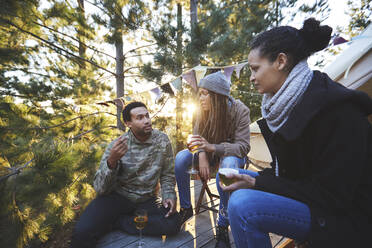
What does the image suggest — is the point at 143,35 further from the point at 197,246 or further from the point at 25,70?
the point at 197,246

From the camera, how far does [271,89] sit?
1080mm

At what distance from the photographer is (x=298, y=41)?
0.98 m

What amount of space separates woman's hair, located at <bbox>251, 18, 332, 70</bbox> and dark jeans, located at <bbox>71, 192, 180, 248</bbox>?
1661mm

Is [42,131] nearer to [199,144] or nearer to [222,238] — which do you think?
[199,144]

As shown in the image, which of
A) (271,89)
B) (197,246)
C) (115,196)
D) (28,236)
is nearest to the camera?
(271,89)

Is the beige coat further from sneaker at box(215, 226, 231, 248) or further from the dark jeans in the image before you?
the dark jeans

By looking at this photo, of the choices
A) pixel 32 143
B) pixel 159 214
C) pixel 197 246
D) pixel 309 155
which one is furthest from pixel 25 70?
pixel 309 155

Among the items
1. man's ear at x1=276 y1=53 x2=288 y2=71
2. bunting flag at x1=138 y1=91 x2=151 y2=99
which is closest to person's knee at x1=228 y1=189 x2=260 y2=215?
man's ear at x1=276 y1=53 x2=288 y2=71

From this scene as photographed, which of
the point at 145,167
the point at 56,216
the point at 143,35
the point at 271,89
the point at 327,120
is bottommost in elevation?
the point at 56,216

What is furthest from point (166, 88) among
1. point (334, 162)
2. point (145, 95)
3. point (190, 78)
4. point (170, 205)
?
point (334, 162)

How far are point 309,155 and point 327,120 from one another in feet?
0.65

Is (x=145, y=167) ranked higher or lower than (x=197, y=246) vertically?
higher

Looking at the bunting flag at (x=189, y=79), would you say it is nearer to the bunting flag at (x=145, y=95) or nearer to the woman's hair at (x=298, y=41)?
the bunting flag at (x=145, y=95)

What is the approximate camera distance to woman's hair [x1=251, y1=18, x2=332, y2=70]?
972 mm
